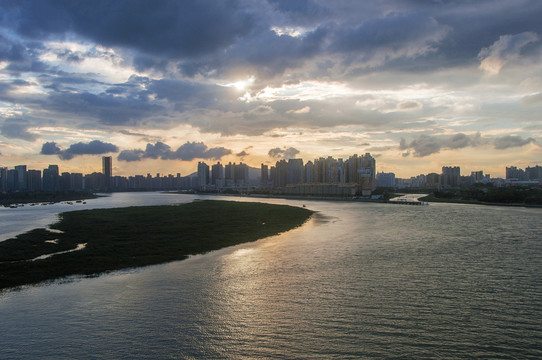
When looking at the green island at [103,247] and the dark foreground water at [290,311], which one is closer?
the dark foreground water at [290,311]

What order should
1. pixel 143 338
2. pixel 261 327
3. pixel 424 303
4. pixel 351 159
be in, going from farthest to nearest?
1. pixel 351 159
2. pixel 424 303
3. pixel 261 327
4. pixel 143 338

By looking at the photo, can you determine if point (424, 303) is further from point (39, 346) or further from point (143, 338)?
point (39, 346)

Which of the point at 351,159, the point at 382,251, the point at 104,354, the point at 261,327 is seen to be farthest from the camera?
the point at 351,159

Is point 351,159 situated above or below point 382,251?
above

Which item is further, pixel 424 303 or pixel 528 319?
pixel 424 303

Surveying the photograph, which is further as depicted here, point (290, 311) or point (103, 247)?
point (103, 247)

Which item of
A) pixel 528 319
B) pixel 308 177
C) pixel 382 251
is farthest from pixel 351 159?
pixel 528 319

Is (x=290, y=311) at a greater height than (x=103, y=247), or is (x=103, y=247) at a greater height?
(x=103, y=247)

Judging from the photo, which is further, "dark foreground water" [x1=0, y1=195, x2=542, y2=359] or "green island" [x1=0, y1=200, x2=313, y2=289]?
"green island" [x1=0, y1=200, x2=313, y2=289]
